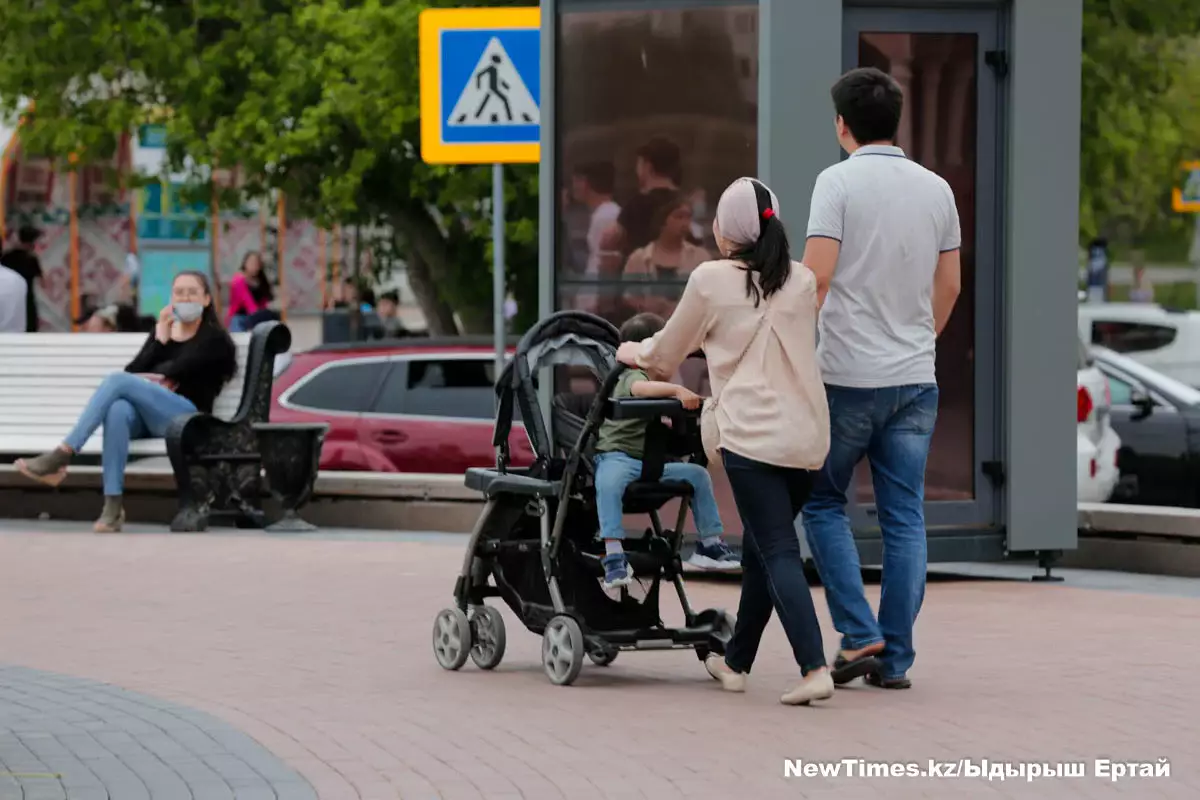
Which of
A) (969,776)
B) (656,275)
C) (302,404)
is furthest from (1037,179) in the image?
(302,404)

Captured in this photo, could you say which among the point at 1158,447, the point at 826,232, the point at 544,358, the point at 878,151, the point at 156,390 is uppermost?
the point at 878,151

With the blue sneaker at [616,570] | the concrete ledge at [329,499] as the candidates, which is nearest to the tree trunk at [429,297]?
the concrete ledge at [329,499]

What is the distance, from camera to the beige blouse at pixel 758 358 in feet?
26.0

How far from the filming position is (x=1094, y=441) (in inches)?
606

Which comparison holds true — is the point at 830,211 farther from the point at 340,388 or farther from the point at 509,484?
the point at 340,388

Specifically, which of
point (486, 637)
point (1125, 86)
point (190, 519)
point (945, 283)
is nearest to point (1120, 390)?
point (190, 519)

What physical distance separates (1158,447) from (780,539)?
10.0 m

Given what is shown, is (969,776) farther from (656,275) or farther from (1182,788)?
(656,275)

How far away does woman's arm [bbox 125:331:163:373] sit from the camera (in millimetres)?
14992

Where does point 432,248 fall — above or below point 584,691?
above

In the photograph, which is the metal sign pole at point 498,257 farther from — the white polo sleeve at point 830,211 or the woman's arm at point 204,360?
the white polo sleeve at point 830,211

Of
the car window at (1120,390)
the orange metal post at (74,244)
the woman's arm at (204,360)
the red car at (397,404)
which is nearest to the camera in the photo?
the woman's arm at (204,360)

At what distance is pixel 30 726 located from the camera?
7.70 metres

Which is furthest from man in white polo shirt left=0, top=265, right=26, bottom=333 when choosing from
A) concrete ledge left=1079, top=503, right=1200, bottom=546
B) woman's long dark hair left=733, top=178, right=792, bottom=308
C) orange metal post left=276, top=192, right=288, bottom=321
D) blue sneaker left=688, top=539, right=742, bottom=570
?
orange metal post left=276, top=192, right=288, bottom=321
